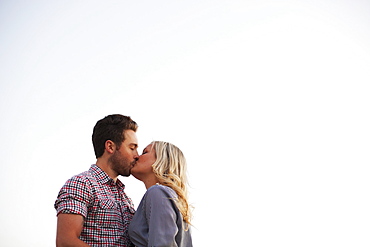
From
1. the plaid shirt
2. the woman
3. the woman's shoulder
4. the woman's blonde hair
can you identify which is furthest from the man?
the woman's shoulder

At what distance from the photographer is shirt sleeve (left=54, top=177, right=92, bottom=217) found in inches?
164

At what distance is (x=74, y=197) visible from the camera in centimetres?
423

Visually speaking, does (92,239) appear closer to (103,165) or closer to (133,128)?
(103,165)

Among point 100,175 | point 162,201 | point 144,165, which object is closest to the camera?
point 162,201

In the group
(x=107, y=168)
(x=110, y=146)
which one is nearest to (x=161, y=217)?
(x=107, y=168)

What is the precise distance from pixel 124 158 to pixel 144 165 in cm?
25

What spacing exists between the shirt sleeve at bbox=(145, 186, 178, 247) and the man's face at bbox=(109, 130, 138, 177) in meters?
0.73

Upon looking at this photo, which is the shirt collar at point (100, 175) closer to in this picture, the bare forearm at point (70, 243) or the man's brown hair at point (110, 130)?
the man's brown hair at point (110, 130)

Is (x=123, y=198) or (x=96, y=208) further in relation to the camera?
(x=123, y=198)

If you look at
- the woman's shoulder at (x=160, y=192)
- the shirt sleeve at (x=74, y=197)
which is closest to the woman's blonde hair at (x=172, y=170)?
the woman's shoulder at (x=160, y=192)

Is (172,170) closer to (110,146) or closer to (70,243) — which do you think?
(110,146)

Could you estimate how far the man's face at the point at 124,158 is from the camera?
5035 mm

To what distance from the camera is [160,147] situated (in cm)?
512

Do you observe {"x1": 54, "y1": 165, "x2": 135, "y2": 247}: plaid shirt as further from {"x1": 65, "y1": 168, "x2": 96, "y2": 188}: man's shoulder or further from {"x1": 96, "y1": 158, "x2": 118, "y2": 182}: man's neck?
{"x1": 96, "y1": 158, "x2": 118, "y2": 182}: man's neck
